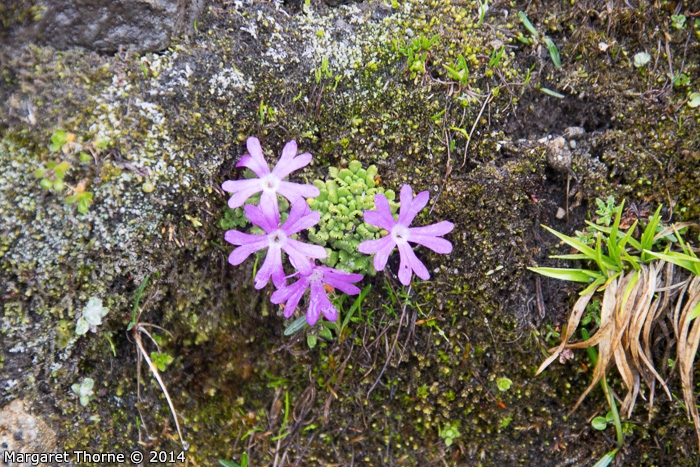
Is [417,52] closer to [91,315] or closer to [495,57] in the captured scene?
[495,57]

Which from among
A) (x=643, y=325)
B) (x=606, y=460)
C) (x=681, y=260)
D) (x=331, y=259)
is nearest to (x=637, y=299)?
(x=643, y=325)

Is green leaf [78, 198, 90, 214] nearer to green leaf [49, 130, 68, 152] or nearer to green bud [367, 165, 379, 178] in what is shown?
green leaf [49, 130, 68, 152]

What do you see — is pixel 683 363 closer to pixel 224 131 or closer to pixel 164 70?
pixel 224 131

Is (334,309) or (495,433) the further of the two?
(495,433)

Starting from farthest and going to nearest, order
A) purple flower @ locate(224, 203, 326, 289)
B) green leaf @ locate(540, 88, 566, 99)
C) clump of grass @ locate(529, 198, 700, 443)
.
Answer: green leaf @ locate(540, 88, 566, 99) < clump of grass @ locate(529, 198, 700, 443) < purple flower @ locate(224, 203, 326, 289)

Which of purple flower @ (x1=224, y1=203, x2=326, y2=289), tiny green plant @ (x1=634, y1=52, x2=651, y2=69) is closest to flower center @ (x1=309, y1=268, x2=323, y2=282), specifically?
purple flower @ (x1=224, y1=203, x2=326, y2=289)

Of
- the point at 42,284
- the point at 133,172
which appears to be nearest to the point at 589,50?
the point at 133,172
